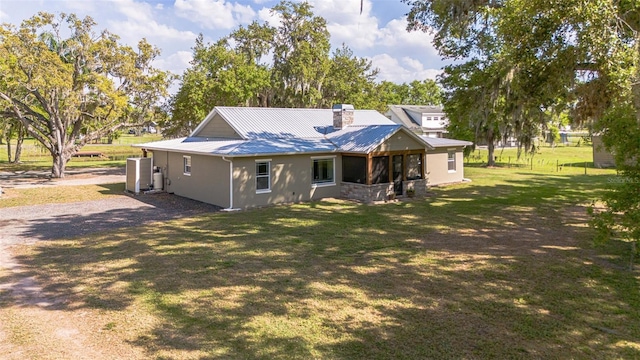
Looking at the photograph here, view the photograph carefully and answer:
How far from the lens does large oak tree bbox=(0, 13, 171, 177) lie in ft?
69.7

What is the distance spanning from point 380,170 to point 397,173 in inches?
49.5

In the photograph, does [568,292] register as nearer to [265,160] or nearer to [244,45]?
[265,160]

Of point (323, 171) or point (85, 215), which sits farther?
point (323, 171)

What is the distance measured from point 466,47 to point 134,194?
16107mm

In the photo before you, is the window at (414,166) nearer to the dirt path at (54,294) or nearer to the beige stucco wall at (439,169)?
the beige stucco wall at (439,169)

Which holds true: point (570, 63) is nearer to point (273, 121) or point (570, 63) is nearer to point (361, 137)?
point (361, 137)

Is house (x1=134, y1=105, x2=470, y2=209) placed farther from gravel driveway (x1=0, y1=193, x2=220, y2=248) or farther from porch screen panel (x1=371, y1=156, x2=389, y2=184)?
gravel driveway (x1=0, y1=193, x2=220, y2=248)

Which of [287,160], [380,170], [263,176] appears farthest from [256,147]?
[380,170]

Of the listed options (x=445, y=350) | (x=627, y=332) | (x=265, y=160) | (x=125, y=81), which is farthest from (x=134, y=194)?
(x=627, y=332)

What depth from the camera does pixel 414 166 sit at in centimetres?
2000

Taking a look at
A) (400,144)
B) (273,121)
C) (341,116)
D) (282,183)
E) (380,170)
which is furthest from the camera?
(341,116)

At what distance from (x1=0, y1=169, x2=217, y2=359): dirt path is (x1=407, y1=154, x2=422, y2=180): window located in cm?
903

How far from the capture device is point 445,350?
538 centimetres

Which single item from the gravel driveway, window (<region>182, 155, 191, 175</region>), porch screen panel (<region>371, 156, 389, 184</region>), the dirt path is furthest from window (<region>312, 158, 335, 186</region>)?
window (<region>182, 155, 191, 175</region>)
